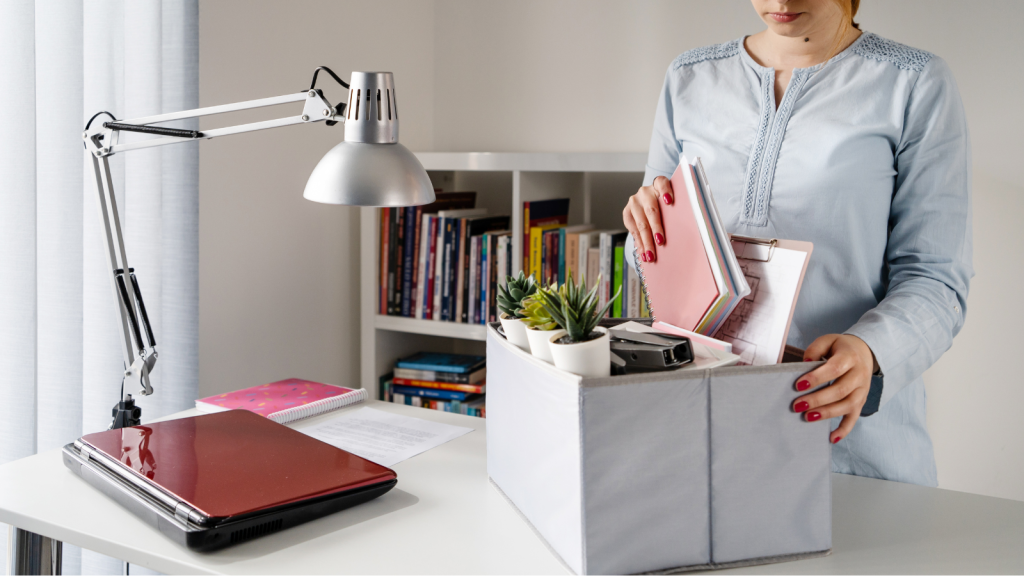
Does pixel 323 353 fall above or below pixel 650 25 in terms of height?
below

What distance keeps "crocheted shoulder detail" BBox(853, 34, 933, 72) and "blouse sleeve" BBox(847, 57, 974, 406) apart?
14mm

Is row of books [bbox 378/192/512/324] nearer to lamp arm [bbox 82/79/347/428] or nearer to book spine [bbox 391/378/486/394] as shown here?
book spine [bbox 391/378/486/394]

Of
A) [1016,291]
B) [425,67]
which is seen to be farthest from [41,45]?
[1016,291]

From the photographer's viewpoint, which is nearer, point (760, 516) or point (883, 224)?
point (760, 516)

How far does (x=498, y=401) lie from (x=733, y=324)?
0.28 m

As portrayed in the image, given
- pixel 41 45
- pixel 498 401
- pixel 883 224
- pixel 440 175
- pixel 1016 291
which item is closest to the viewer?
pixel 498 401

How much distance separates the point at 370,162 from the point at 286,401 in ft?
1.76

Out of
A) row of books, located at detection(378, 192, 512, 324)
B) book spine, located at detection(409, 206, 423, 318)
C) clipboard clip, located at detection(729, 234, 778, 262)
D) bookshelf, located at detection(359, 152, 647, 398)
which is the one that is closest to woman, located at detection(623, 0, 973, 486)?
clipboard clip, located at detection(729, 234, 778, 262)

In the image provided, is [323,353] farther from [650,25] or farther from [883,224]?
[883,224]

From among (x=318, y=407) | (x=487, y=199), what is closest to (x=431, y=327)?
(x=487, y=199)

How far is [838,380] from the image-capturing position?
0.76 meters

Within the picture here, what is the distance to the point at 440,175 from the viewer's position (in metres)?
2.40

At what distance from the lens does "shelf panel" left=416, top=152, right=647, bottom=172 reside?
1.91 metres

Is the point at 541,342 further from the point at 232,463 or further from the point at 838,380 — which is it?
the point at 232,463
